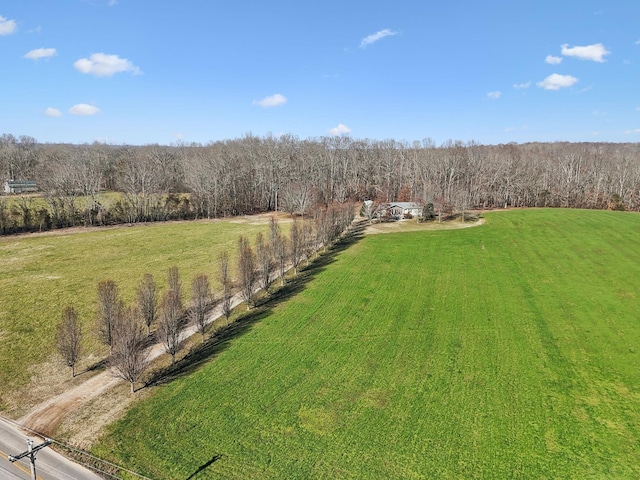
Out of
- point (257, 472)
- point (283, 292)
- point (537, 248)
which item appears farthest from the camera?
point (537, 248)

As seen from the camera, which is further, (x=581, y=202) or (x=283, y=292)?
(x=581, y=202)

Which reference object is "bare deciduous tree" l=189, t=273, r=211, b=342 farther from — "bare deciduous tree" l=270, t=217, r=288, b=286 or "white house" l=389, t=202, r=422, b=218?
"white house" l=389, t=202, r=422, b=218

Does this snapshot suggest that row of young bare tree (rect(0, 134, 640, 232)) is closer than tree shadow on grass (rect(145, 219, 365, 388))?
No

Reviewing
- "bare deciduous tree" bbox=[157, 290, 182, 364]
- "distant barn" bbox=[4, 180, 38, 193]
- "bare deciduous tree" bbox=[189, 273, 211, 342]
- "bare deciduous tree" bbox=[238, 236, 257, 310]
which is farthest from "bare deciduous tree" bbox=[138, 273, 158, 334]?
"distant barn" bbox=[4, 180, 38, 193]

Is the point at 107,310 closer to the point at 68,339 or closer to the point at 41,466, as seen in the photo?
the point at 68,339

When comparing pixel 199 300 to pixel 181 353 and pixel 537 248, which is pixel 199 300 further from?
pixel 537 248

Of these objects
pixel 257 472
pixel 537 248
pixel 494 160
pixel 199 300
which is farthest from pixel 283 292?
pixel 494 160
